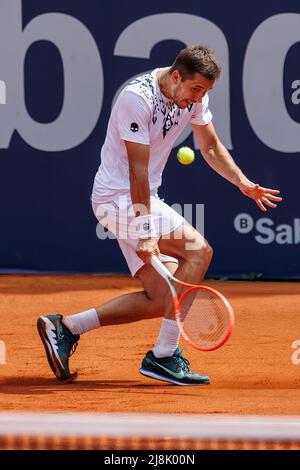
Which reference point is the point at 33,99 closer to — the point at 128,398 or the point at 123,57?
the point at 123,57

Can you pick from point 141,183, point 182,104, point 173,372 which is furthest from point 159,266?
point 182,104

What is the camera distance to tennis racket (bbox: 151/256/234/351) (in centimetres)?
464

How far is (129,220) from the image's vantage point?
4957mm

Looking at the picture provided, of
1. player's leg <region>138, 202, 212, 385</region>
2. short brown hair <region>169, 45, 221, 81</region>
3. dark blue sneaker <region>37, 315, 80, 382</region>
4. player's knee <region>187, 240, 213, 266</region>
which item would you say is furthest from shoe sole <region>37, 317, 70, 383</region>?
short brown hair <region>169, 45, 221, 81</region>

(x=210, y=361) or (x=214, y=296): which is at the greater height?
(x=214, y=296)

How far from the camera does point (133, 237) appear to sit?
4965mm

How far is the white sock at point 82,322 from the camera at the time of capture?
202 inches

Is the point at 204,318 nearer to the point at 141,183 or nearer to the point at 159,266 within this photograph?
the point at 159,266

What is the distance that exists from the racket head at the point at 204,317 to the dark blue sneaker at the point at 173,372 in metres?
0.26

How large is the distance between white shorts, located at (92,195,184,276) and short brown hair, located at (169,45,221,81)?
61 cm

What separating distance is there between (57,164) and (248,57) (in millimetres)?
1647
